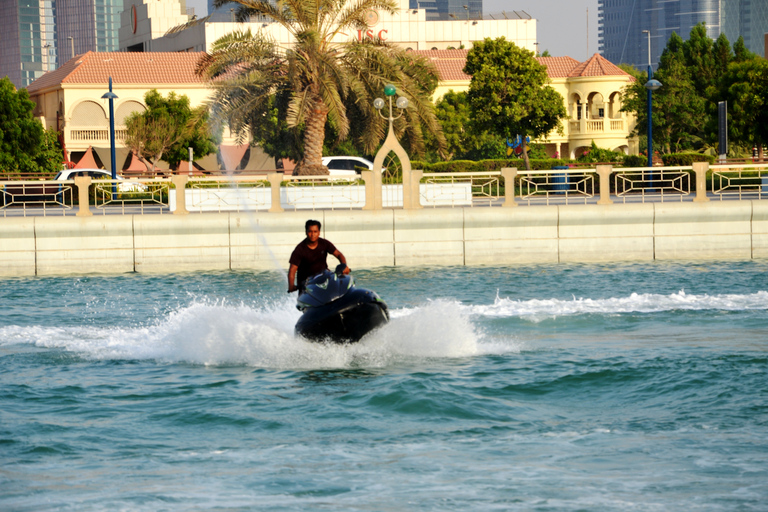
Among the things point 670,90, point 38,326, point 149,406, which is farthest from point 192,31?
point 149,406

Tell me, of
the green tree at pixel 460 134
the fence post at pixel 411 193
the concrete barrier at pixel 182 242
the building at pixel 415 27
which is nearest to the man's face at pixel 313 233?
the concrete barrier at pixel 182 242

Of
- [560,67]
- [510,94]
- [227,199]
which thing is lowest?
[227,199]

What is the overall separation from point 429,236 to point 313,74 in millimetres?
8620

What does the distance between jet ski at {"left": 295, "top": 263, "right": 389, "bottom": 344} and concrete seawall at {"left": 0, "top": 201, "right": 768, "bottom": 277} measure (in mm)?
11643

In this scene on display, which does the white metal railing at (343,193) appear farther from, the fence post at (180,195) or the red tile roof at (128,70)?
the red tile roof at (128,70)

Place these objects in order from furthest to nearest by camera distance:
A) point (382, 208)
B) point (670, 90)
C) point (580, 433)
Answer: point (670, 90) < point (382, 208) < point (580, 433)

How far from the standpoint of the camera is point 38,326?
594 inches

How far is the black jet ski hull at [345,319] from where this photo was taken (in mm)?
10922

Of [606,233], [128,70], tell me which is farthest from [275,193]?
[128,70]

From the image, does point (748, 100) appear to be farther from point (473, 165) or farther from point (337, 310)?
point (337, 310)

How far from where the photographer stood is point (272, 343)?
461 inches

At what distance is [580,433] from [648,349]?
153 inches

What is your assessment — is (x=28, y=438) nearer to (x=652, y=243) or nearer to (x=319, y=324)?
(x=319, y=324)

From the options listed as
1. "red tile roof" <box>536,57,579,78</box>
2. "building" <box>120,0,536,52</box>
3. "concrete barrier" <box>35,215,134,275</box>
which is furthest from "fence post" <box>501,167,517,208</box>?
"building" <box>120,0,536,52</box>
